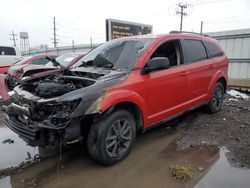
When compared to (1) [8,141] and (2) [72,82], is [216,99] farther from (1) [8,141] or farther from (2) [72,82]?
(1) [8,141]

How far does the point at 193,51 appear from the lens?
5082 millimetres

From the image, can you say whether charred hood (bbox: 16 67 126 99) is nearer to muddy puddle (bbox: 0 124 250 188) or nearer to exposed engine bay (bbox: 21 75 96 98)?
exposed engine bay (bbox: 21 75 96 98)

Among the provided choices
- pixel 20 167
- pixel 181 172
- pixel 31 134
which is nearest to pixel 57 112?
pixel 31 134

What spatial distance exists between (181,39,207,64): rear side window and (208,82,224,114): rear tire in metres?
0.93

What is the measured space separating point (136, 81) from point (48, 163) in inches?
71.4

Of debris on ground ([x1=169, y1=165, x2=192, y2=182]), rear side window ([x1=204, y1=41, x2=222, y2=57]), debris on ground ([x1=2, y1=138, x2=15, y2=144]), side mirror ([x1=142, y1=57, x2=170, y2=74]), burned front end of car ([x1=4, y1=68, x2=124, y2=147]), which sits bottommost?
debris on ground ([x1=2, y1=138, x2=15, y2=144])

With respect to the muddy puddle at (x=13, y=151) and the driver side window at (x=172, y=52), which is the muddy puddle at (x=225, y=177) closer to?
the driver side window at (x=172, y=52)

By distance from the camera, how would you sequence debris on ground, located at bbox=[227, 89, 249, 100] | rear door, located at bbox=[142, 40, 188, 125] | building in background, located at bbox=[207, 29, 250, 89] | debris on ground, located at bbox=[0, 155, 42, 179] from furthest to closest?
building in background, located at bbox=[207, 29, 250, 89] < debris on ground, located at bbox=[227, 89, 249, 100] < rear door, located at bbox=[142, 40, 188, 125] < debris on ground, located at bbox=[0, 155, 42, 179]

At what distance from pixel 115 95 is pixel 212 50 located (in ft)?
10.9

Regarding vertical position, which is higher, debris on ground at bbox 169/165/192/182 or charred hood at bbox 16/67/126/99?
charred hood at bbox 16/67/126/99

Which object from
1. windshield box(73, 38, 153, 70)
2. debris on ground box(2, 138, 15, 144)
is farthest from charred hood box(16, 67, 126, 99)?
debris on ground box(2, 138, 15, 144)

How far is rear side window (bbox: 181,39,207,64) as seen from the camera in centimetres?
486

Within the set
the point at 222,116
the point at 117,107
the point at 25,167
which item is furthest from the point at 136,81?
the point at 222,116

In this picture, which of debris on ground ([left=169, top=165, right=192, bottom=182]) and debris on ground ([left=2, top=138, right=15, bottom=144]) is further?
debris on ground ([left=2, top=138, right=15, bottom=144])
